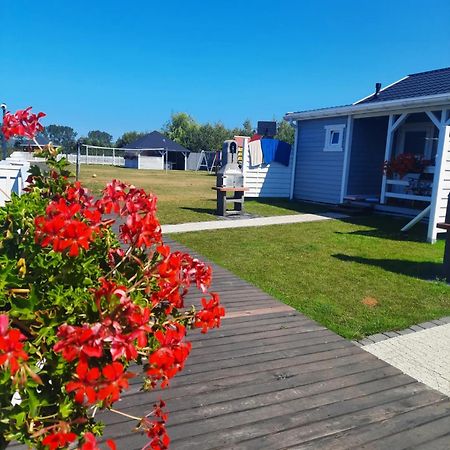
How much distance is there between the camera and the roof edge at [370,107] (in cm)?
1068

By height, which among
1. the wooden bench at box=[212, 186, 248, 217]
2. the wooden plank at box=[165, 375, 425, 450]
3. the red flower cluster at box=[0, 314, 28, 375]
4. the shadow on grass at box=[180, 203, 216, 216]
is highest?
the red flower cluster at box=[0, 314, 28, 375]

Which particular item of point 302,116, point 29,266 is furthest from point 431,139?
point 29,266

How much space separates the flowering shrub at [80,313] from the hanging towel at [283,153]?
14573 millimetres

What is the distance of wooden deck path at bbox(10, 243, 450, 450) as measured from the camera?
2.36 m

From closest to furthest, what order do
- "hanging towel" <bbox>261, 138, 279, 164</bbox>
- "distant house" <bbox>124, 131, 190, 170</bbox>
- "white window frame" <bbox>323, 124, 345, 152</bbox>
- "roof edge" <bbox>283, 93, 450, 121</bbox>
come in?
"roof edge" <bbox>283, 93, 450, 121</bbox> < "white window frame" <bbox>323, 124, 345, 152</bbox> < "hanging towel" <bbox>261, 138, 279, 164</bbox> < "distant house" <bbox>124, 131, 190, 170</bbox>

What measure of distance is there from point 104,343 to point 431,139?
13.1 m

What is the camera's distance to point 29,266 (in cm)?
144

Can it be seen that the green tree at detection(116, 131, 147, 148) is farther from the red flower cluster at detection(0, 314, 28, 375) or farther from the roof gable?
the red flower cluster at detection(0, 314, 28, 375)

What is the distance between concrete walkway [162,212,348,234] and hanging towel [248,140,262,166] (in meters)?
3.80

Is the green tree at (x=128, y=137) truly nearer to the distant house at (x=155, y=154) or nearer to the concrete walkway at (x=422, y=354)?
the distant house at (x=155, y=154)

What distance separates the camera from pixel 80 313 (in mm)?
1361

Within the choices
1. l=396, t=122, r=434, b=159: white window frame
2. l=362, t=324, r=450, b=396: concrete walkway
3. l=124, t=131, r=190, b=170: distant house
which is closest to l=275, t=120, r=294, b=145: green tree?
l=124, t=131, r=190, b=170: distant house

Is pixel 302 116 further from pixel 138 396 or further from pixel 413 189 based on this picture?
pixel 138 396

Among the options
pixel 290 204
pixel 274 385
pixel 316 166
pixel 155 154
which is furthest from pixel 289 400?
pixel 155 154
